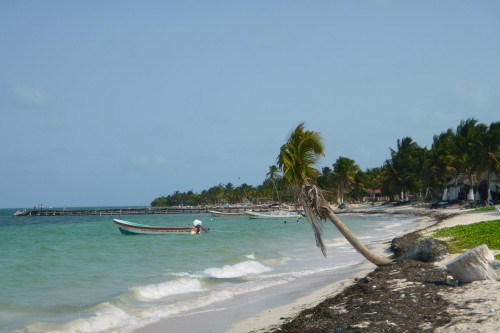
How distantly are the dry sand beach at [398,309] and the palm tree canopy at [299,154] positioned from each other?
294cm

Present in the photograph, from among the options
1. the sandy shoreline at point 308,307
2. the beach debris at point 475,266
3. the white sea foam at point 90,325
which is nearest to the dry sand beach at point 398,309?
the sandy shoreline at point 308,307

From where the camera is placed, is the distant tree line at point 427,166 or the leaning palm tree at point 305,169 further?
the distant tree line at point 427,166

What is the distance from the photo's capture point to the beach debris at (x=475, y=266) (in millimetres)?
9461

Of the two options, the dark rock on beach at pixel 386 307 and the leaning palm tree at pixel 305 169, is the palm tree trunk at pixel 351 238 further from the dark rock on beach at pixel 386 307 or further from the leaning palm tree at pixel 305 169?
the dark rock on beach at pixel 386 307

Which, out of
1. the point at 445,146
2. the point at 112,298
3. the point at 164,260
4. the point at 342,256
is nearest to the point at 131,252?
the point at 164,260

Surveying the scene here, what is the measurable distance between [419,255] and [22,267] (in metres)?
17.5

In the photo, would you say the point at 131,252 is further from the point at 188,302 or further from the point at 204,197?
the point at 204,197

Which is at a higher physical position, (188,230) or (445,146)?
(445,146)

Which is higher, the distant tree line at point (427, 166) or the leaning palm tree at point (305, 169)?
the distant tree line at point (427, 166)

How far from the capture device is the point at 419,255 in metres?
13.7

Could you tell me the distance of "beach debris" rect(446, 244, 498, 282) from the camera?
9.46 metres

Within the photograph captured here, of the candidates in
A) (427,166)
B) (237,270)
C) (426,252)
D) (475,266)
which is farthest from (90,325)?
(427,166)

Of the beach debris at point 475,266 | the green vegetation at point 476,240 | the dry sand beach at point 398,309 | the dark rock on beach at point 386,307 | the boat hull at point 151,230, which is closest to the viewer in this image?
the dry sand beach at point 398,309

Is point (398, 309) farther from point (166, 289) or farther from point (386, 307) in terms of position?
point (166, 289)
